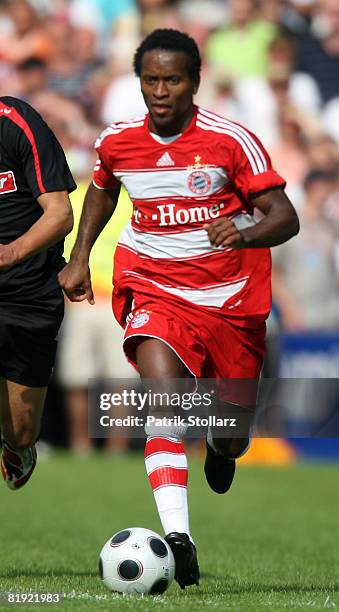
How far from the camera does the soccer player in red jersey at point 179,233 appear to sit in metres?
6.30

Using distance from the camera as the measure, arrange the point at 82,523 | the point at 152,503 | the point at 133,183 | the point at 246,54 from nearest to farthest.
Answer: the point at 133,183 < the point at 82,523 < the point at 152,503 < the point at 246,54

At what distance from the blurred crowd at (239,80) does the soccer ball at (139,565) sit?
958 cm

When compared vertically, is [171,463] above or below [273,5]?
below

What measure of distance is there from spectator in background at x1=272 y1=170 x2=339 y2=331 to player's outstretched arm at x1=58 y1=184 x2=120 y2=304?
8.43m

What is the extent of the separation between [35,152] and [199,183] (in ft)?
2.88

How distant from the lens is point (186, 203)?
6.53m

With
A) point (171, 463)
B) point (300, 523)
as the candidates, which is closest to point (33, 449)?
point (171, 463)

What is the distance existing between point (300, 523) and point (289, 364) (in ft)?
16.3

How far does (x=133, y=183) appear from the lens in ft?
21.8

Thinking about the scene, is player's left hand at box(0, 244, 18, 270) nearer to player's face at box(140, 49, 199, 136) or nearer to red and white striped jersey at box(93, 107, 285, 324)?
red and white striped jersey at box(93, 107, 285, 324)

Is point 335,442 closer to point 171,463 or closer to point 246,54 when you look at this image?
point 246,54

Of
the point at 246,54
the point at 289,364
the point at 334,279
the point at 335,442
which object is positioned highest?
the point at 246,54

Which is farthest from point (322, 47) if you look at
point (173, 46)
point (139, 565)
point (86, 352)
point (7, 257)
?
point (139, 565)

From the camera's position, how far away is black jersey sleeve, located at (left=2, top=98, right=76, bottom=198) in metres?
6.27
